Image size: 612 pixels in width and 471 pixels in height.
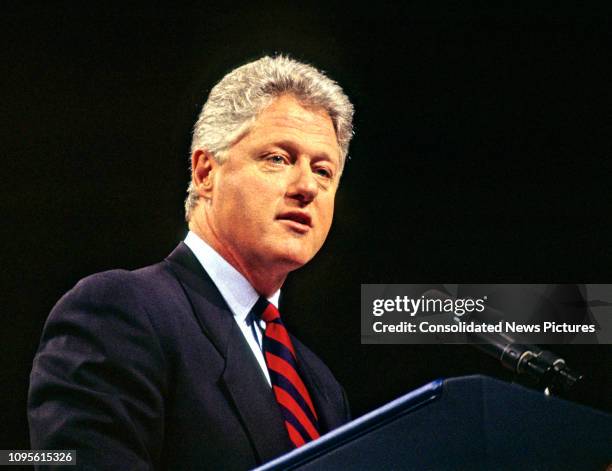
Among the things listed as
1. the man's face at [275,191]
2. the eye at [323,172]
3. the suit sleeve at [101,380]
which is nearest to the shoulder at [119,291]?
the suit sleeve at [101,380]

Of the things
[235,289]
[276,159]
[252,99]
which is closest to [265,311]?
[235,289]

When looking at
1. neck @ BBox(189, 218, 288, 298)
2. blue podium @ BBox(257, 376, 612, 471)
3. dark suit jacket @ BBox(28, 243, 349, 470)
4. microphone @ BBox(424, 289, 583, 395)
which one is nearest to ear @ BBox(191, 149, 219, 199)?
neck @ BBox(189, 218, 288, 298)

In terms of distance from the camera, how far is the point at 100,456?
1.37 metres

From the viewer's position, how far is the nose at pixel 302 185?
1.94m

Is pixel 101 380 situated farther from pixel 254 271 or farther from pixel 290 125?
pixel 290 125

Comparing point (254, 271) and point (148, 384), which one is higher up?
point (254, 271)

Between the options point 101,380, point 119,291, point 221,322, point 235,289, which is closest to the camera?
point 101,380

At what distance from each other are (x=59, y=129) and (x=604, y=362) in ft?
5.29

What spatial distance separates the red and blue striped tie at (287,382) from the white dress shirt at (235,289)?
0.02 metres

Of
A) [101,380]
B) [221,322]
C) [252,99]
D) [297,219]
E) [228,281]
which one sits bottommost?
[101,380]

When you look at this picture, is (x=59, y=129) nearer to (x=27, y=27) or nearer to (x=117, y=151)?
(x=117, y=151)

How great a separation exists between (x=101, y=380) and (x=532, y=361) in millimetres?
725

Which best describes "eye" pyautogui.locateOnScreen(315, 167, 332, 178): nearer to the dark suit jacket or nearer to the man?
the man

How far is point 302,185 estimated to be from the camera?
194 centimetres
